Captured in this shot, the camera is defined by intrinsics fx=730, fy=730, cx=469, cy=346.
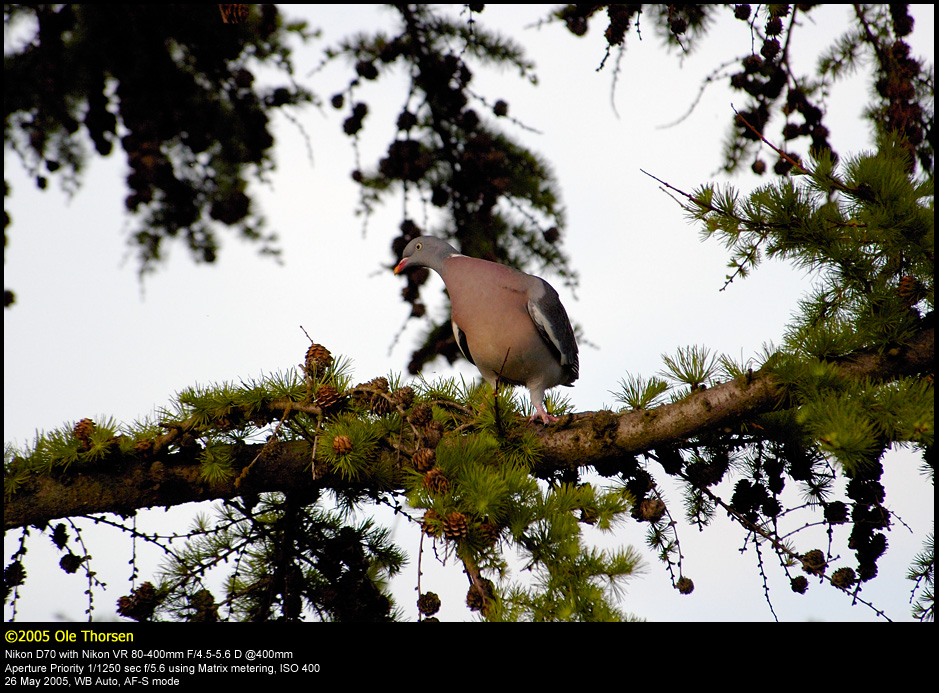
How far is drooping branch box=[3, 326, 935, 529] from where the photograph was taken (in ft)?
6.47

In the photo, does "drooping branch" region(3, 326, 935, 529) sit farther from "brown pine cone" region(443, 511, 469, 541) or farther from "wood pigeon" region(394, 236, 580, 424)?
"wood pigeon" region(394, 236, 580, 424)

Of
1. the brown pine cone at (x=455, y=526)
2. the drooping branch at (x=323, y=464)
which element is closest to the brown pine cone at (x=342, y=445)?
the drooping branch at (x=323, y=464)

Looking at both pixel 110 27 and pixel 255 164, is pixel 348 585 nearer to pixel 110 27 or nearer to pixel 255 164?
pixel 255 164

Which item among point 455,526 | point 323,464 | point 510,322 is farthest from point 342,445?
point 510,322

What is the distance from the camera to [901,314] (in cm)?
192

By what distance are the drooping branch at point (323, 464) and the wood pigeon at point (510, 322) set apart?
79 cm

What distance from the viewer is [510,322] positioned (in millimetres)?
2924

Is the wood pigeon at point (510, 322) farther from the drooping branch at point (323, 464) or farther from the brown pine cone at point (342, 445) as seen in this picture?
the brown pine cone at point (342, 445)

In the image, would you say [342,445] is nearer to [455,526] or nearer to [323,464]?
[323,464]

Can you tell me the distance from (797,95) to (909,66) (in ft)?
1.23

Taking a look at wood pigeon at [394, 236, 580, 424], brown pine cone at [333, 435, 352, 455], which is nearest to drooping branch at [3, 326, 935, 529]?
brown pine cone at [333, 435, 352, 455]

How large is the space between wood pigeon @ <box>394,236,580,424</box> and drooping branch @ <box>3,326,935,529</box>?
0.79 meters
